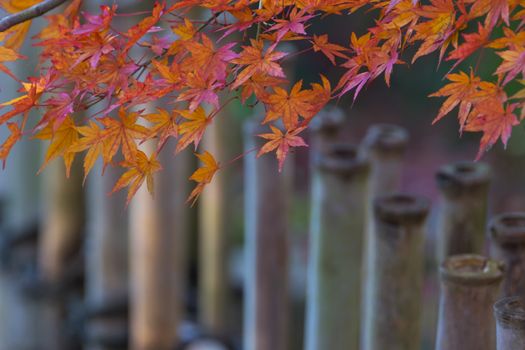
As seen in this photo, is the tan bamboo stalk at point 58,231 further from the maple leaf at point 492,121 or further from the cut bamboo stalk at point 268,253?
the maple leaf at point 492,121

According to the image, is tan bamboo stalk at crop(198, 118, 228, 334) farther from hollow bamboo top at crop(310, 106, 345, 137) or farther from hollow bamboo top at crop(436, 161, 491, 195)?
hollow bamboo top at crop(436, 161, 491, 195)

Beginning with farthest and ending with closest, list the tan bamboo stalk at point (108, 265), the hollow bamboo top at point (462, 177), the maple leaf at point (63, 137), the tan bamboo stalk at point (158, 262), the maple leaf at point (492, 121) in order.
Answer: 1. the tan bamboo stalk at point (108, 265)
2. the tan bamboo stalk at point (158, 262)
3. the hollow bamboo top at point (462, 177)
4. the maple leaf at point (63, 137)
5. the maple leaf at point (492, 121)

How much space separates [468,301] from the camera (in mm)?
1084

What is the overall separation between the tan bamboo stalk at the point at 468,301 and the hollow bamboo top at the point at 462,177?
0.97 ft

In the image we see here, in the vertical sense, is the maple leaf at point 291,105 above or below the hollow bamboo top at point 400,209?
above

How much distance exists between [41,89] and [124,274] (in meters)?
1.61

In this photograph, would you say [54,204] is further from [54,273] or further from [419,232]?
[419,232]

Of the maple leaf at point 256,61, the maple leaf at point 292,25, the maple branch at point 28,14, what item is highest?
the maple branch at point 28,14

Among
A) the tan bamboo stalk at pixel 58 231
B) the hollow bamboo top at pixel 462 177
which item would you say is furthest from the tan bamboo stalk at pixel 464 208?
the tan bamboo stalk at pixel 58 231

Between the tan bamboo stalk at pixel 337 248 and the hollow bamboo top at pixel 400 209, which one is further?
the tan bamboo stalk at pixel 337 248

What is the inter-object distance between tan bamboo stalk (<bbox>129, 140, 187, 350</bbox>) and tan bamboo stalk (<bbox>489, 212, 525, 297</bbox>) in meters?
1.14

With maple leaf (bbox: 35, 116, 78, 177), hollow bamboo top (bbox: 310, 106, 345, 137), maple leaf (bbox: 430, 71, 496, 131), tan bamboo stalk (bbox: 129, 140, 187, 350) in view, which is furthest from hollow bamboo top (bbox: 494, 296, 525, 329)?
tan bamboo stalk (bbox: 129, 140, 187, 350)

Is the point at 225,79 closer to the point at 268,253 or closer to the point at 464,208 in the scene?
the point at 464,208

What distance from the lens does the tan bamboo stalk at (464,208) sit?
140 centimetres
